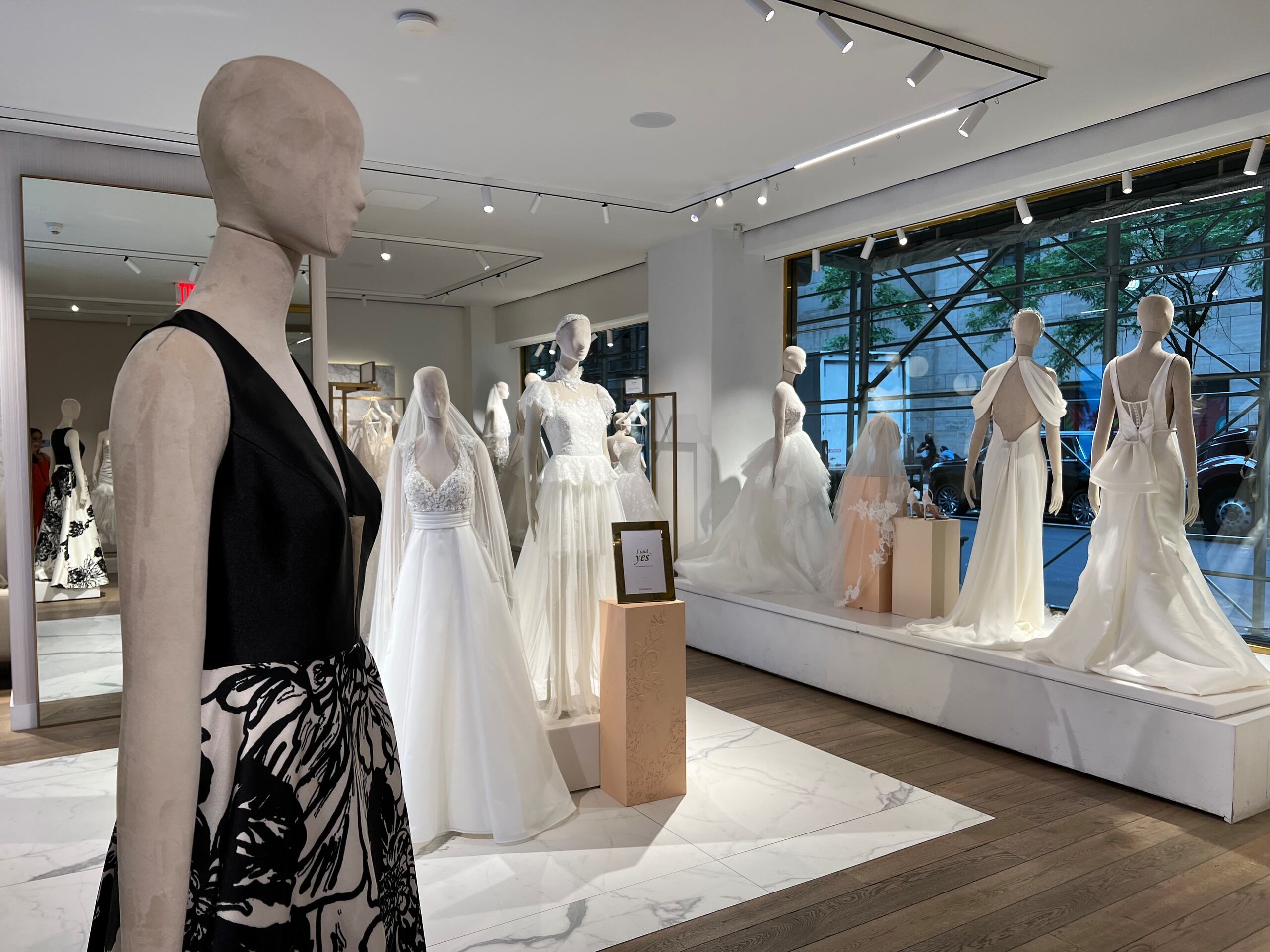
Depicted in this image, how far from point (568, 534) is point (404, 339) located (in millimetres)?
7607

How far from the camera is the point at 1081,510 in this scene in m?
5.53

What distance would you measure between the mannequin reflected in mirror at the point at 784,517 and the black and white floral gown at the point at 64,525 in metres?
3.94

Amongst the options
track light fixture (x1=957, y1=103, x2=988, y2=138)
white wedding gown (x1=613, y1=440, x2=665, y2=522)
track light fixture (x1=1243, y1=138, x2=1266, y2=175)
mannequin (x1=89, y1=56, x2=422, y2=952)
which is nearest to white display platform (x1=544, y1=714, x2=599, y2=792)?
mannequin (x1=89, y1=56, x2=422, y2=952)

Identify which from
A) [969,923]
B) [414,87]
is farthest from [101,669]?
[969,923]

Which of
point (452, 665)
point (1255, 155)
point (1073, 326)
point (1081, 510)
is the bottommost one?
point (452, 665)

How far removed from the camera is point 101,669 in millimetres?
4730

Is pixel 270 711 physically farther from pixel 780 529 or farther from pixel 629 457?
pixel 629 457

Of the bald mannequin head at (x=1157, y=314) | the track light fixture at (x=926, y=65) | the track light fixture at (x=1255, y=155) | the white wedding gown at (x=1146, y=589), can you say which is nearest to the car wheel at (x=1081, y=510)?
the white wedding gown at (x=1146, y=589)

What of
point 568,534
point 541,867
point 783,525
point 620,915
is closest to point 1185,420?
point 568,534

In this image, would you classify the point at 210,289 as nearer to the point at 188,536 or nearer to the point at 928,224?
the point at 188,536

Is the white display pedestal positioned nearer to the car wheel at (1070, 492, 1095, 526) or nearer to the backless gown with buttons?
the backless gown with buttons

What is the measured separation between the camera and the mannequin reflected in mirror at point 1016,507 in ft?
15.1

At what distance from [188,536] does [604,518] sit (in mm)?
3439

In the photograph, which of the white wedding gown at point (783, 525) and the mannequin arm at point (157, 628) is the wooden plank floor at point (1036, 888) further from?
the white wedding gown at point (783, 525)
